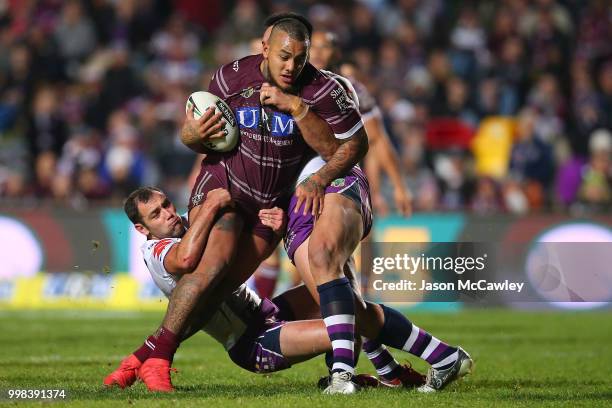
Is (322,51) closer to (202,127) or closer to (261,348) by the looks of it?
(202,127)

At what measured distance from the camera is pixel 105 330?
41.3 feet

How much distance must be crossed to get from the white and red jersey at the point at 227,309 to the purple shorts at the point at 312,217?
47 cm

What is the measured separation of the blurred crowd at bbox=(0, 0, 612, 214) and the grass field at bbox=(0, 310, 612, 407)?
8.28ft

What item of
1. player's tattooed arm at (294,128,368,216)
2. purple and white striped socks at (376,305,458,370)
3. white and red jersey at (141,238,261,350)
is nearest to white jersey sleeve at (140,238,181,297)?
white and red jersey at (141,238,261,350)

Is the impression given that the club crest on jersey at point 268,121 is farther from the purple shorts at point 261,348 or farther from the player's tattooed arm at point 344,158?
the purple shorts at point 261,348

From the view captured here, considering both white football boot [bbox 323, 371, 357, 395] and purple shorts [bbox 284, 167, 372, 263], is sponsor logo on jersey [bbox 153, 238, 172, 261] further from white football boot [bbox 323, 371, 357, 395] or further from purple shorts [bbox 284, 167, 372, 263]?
white football boot [bbox 323, 371, 357, 395]

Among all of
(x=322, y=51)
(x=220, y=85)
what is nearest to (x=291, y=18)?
(x=220, y=85)

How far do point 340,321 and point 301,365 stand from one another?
9.17 ft

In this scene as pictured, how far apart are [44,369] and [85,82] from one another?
1172 cm

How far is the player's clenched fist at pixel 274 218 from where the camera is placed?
7246 mm

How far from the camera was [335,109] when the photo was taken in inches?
279

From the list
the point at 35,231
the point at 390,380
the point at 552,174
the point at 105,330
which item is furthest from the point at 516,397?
the point at 552,174

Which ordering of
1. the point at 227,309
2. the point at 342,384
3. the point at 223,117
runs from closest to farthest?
the point at 342,384
the point at 223,117
the point at 227,309
